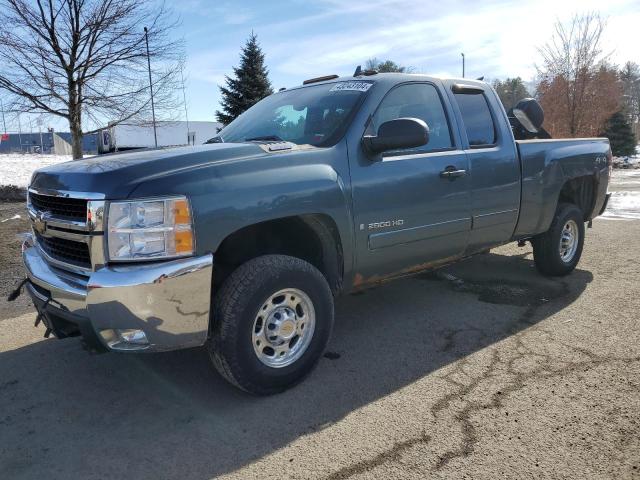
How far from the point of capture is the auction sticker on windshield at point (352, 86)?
152 inches

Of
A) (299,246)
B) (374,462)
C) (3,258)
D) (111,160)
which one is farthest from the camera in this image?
(3,258)

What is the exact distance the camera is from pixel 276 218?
9.98 feet

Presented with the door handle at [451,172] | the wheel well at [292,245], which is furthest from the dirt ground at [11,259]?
the door handle at [451,172]

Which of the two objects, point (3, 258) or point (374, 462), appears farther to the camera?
point (3, 258)

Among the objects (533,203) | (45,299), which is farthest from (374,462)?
(533,203)

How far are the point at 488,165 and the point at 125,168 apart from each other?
2.93 meters

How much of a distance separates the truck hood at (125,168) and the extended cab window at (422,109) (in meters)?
1.22

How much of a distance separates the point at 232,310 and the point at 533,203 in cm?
328

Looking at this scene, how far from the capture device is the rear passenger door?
4.32 m

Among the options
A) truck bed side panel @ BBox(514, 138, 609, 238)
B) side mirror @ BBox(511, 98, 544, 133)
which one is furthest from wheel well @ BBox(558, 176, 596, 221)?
side mirror @ BBox(511, 98, 544, 133)

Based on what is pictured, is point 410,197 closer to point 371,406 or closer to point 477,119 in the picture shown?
point 477,119

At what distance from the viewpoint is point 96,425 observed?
9.53 feet

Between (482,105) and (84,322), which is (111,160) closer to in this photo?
(84,322)

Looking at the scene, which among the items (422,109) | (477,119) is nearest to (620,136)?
(477,119)
